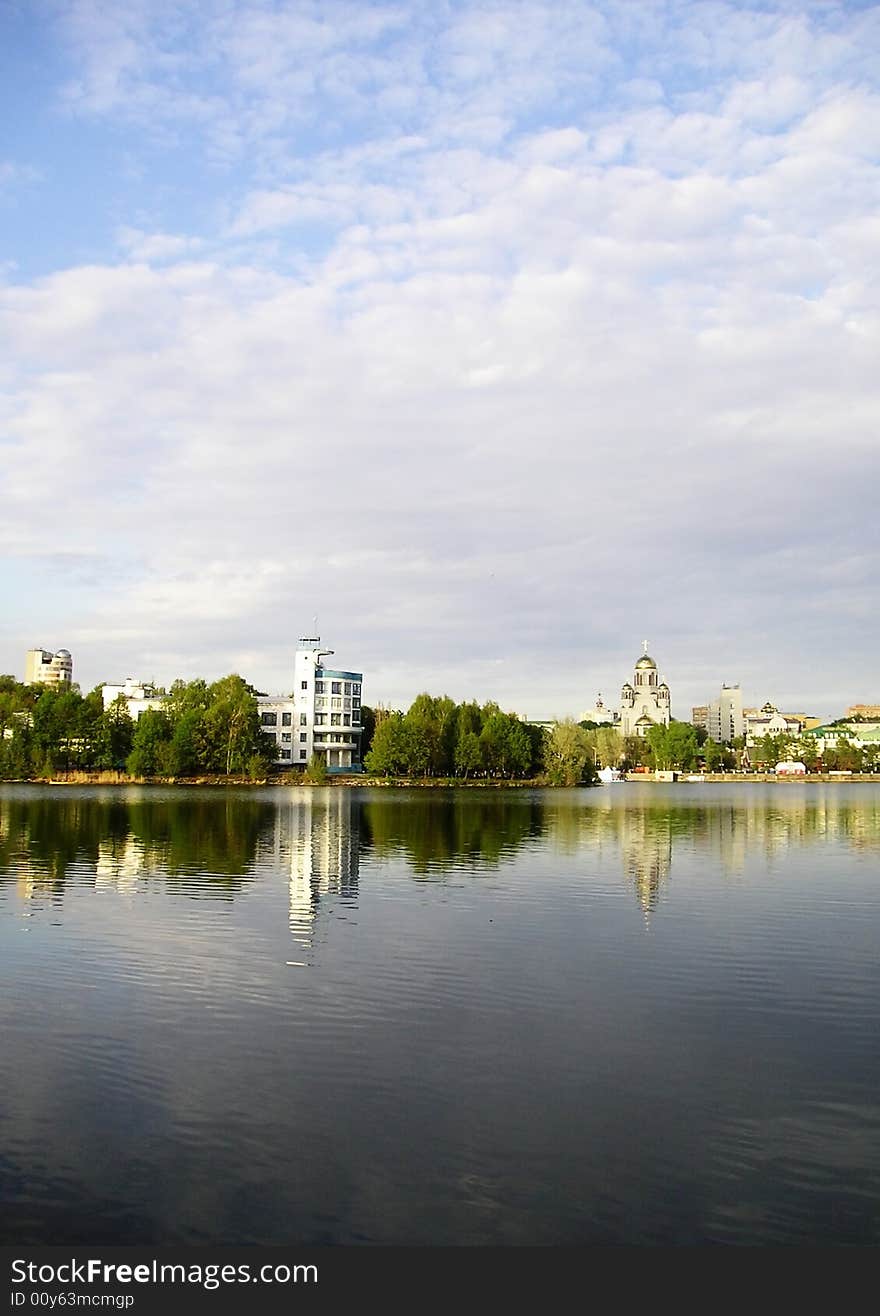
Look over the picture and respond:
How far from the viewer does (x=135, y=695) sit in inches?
6053

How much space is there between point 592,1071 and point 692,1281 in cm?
447

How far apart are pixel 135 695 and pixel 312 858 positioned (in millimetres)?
124151

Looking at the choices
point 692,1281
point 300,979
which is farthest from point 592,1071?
point 300,979

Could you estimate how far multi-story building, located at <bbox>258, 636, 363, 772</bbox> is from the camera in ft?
453

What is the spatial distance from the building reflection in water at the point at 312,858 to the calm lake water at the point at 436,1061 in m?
0.28

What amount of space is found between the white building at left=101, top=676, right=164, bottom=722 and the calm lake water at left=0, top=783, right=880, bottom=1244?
120748mm

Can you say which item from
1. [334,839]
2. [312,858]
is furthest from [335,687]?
[312,858]

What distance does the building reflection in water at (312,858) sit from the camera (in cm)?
2442

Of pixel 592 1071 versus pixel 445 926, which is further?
pixel 445 926

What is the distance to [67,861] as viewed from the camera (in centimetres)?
3362

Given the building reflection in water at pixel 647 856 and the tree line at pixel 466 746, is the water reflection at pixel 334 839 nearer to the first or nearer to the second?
the building reflection in water at pixel 647 856

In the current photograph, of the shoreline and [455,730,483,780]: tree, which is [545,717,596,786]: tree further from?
[455,730,483,780]: tree

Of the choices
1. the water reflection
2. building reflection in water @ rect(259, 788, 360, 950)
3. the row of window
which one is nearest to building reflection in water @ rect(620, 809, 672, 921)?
the water reflection

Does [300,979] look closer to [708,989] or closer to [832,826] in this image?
[708,989]
